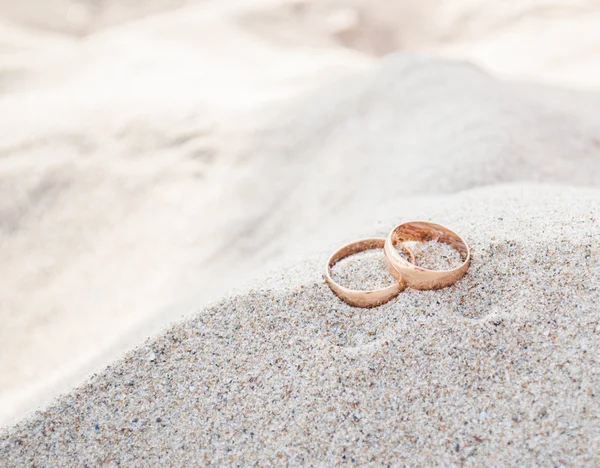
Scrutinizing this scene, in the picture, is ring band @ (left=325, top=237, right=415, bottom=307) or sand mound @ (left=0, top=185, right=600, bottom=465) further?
ring band @ (left=325, top=237, right=415, bottom=307)

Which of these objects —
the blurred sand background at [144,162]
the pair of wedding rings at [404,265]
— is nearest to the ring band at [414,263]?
the pair of wedding rings at [404,265]

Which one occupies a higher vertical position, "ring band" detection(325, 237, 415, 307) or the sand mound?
"ring band" detection(325, 237, 415, 307)

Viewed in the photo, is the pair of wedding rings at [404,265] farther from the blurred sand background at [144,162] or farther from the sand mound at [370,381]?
the blurred sand background at [144,162]

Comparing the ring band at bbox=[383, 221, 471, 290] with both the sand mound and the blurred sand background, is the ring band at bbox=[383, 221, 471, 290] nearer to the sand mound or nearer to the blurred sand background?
the sand mound

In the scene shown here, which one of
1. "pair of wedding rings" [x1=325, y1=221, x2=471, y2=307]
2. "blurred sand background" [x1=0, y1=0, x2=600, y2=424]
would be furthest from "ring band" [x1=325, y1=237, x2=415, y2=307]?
"blurred sand background" [x1=0, y1=0, x2=600, y2=424]

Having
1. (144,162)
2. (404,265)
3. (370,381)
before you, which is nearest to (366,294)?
(404,265)

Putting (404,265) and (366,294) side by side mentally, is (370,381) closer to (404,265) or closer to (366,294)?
(366,294)
